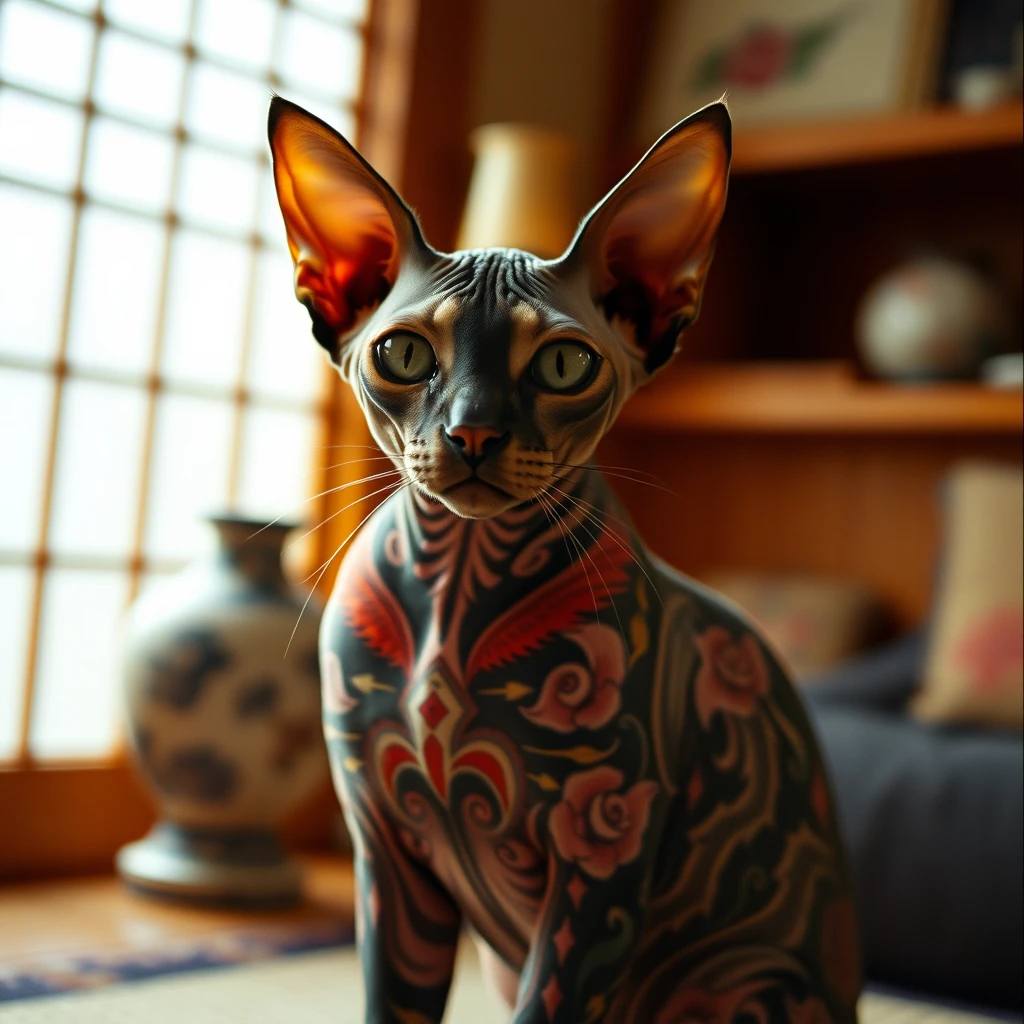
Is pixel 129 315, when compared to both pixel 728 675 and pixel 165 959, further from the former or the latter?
pixel 728 675

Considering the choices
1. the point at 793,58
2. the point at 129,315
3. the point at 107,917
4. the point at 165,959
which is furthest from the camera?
the point at 793,58

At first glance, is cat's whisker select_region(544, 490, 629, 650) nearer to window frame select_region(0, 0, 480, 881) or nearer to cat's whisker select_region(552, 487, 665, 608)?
cat's whisker select_region(552, 487, 665, 608)

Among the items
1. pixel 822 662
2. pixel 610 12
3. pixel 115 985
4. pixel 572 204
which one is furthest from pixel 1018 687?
pixel 610 12

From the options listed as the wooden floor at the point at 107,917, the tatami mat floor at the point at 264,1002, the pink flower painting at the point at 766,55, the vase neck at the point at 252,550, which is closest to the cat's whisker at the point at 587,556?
the tatami mat floor at the point at 264,1002

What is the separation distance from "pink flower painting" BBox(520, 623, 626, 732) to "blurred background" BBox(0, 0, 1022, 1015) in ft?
3.37

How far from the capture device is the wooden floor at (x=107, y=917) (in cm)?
167

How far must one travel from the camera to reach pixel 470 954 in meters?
1.84

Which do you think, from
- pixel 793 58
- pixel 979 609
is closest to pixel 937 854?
pixel 979 609

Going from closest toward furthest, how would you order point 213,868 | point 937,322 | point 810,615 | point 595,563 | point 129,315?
point 595,563
point 213,868
point 129,315
point 937,322
point 810,615

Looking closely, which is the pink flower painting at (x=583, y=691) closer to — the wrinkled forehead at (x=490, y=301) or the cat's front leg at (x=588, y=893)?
the cat's front leg at (x=588, y=893)

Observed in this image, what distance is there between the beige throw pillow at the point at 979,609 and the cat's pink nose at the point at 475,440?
1.40 metres

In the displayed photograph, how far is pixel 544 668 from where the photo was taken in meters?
0.81

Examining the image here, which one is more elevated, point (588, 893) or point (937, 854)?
point (588, 893)

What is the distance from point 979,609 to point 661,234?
1360 millimetres
